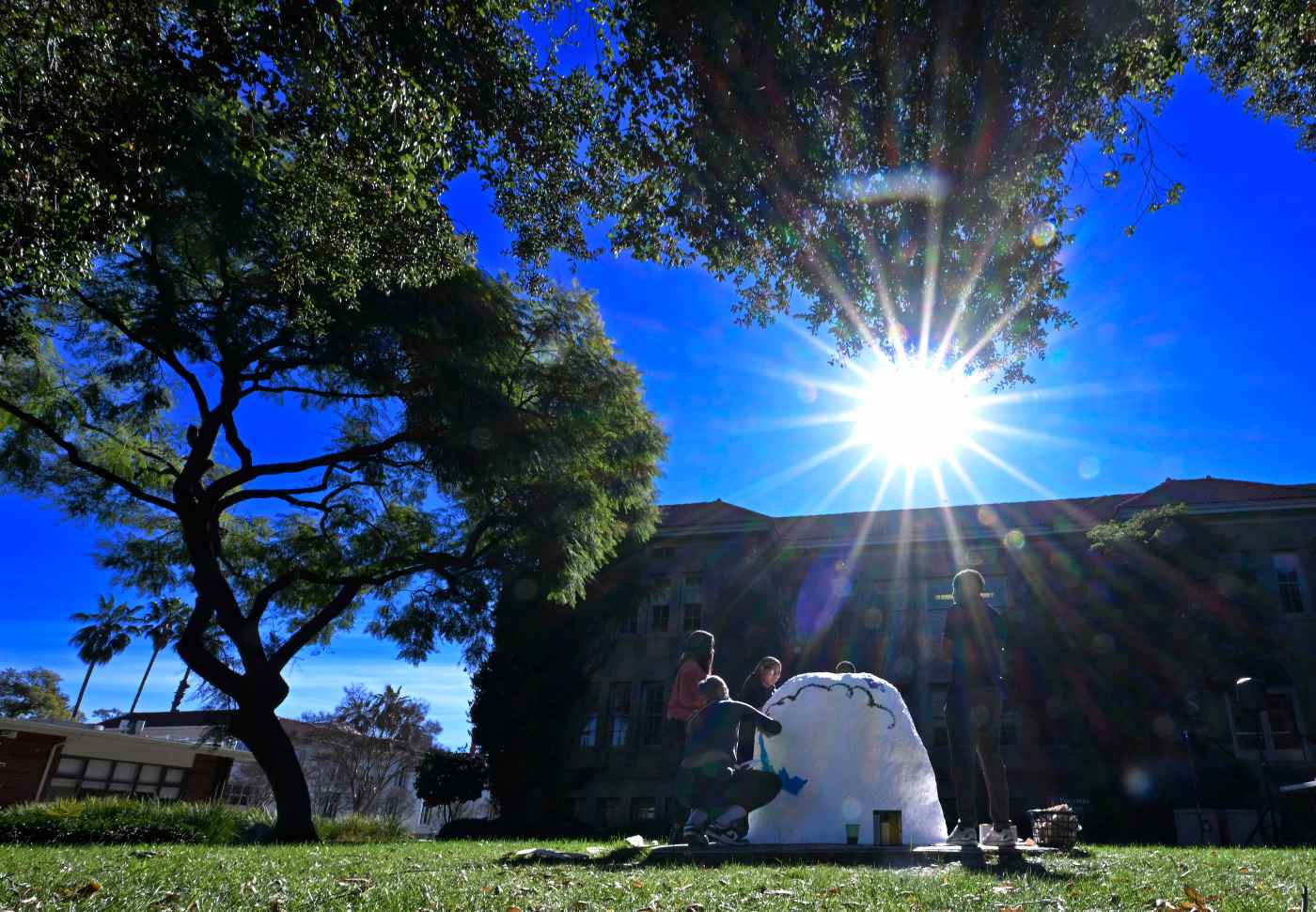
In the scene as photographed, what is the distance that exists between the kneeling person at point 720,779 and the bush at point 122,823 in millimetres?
9152

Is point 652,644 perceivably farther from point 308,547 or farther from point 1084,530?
point 1084,530

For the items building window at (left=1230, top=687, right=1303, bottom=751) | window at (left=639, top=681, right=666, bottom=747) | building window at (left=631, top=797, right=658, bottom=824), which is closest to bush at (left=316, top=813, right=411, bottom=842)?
building window at (left=631, top=797, right=658, bottom=824)

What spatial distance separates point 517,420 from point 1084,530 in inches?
823

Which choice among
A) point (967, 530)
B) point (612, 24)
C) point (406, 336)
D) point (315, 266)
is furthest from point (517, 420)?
point (967, 530)

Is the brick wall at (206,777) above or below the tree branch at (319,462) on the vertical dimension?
below

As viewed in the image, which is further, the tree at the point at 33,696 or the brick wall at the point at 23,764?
the tree at the point at 33,696

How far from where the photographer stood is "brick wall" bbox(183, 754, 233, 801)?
34312 millimetres

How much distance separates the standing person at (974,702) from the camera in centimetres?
646

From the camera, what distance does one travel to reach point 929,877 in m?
4.75

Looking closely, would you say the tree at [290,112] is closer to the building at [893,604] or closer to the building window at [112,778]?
the building at [893,604]

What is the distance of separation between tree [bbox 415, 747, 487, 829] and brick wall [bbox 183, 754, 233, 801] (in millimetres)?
13422

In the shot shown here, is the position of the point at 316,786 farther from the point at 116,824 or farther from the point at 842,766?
the point at 842,766

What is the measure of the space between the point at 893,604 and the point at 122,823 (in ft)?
78.0

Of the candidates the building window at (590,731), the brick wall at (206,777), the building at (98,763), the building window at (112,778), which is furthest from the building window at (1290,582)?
the brick wall at (206,777)
